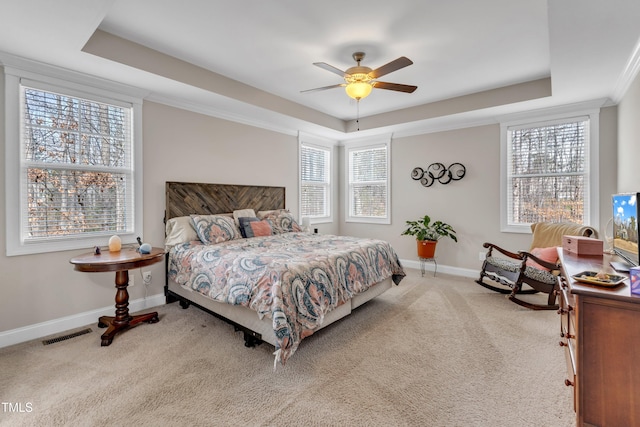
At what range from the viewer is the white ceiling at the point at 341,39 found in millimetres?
2131

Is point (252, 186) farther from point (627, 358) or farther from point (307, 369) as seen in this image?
point (627, 358)

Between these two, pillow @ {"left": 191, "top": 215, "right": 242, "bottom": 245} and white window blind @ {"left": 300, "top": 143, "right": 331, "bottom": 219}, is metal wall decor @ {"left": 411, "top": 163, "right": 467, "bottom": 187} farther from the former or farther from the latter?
pillow @ {"left": 191, "top": 215, "right": 242, "bottom": 245}

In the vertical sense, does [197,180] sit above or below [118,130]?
below

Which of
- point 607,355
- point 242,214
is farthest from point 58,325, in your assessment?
point 607,355

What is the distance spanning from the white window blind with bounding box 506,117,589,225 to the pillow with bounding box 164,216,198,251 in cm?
439

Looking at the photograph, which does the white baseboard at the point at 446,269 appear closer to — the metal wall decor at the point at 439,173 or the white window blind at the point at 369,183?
the white window blind at the point at 369,183

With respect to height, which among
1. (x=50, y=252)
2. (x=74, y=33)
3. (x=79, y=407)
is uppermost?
(x=74, y=33)

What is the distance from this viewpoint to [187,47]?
2910 mm

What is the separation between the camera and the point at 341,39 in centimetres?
279

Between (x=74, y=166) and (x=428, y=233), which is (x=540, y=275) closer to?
(x=428, y=233)

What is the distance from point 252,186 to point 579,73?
13.2ft

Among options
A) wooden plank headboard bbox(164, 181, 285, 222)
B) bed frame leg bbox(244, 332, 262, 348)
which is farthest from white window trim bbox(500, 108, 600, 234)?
bed frame leg bbox(244, 332, 262, 348)

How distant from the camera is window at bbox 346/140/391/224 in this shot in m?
5.70

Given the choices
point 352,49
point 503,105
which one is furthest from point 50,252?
point 503,105
